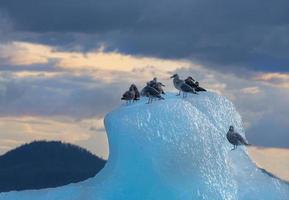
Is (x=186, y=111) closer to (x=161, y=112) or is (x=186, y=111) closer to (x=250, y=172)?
(x=161, y=112)

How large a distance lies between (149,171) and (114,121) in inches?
131

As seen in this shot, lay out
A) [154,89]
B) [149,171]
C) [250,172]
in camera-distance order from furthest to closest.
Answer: [250,172] → [154,89] → [149,171]

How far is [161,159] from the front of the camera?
147 ft

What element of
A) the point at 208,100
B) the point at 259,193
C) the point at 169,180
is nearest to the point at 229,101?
the point at 208,100

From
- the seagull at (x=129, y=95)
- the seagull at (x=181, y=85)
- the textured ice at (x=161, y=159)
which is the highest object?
the seagull at (x=181, y=85)

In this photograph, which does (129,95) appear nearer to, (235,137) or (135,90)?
(135,90)

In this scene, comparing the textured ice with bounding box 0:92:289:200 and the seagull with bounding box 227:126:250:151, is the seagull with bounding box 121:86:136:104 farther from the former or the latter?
the seagull with bounding box 227:126:250:151

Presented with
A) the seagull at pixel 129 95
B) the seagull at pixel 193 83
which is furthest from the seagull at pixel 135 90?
the seagull at pixel 193 83

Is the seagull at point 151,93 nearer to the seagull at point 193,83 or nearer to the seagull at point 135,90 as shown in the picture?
the seagull at point 135,90

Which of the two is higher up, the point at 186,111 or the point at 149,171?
the point at 186,111

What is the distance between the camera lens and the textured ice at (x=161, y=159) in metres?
44.9

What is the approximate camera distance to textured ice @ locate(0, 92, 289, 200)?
1767 inches

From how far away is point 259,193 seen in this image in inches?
1969

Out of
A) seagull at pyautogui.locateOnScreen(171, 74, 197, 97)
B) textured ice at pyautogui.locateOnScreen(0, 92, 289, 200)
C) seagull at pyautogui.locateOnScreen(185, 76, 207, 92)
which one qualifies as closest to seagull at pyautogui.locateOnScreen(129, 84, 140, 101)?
textured ice at pyautogui.locateOnScreen(0, 92, 289, 200)
